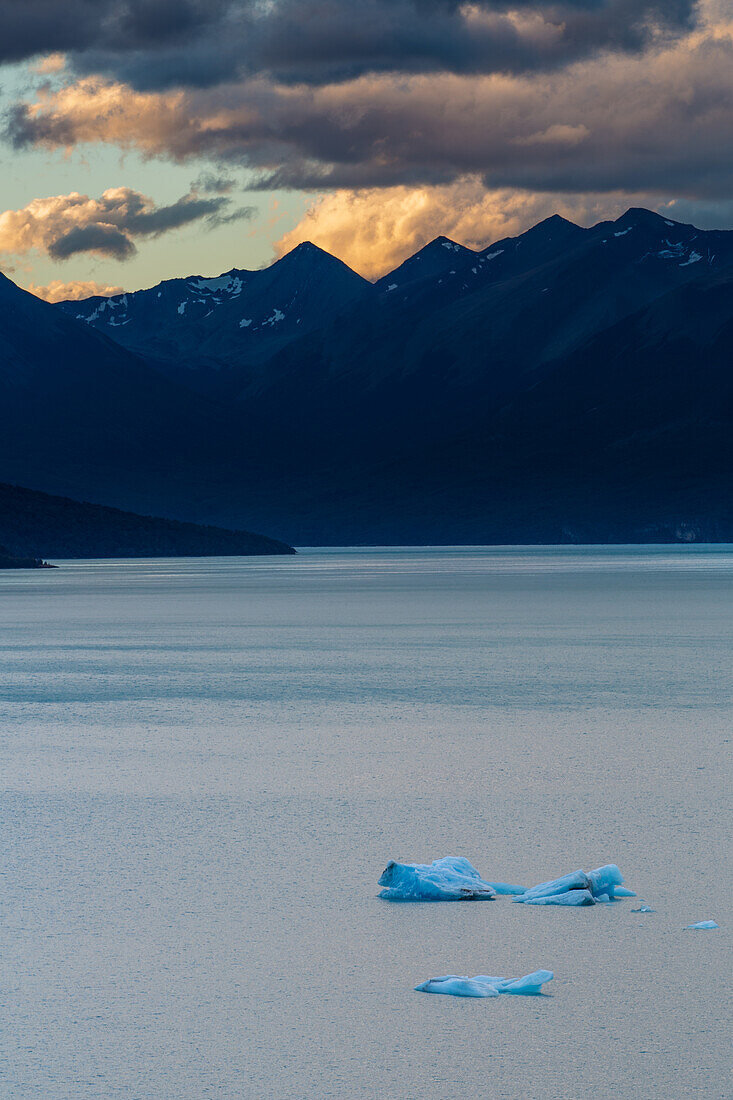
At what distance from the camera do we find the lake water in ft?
26.5

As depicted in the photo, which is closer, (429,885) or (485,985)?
(485,985)

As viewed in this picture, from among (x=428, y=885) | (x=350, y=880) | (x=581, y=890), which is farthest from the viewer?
(x=350, y=880)

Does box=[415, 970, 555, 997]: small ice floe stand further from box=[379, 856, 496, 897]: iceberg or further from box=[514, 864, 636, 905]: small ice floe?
box=[379, 856, 496, 897]: iceberg

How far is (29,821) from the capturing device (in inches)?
560

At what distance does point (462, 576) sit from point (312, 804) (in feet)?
298

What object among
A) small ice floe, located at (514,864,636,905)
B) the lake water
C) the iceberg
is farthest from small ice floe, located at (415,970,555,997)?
the iceberg

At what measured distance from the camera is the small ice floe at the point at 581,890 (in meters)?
11.3

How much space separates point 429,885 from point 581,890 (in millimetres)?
1140

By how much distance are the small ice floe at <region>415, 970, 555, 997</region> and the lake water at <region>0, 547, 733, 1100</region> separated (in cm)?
9

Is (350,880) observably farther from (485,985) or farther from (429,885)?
(485,985)

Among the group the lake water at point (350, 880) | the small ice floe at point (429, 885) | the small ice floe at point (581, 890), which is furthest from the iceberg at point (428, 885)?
the small ice floe at point (581, 890)

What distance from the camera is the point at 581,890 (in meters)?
11.4

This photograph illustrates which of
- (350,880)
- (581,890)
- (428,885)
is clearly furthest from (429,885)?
(581,890)

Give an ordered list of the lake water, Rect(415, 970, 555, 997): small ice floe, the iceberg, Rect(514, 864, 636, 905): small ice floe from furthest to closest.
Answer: the iceberg, Rect(514, 864, 636, 905): small ice floe, Rect(415, 970, 555, 997): small ice floe, the lake water
